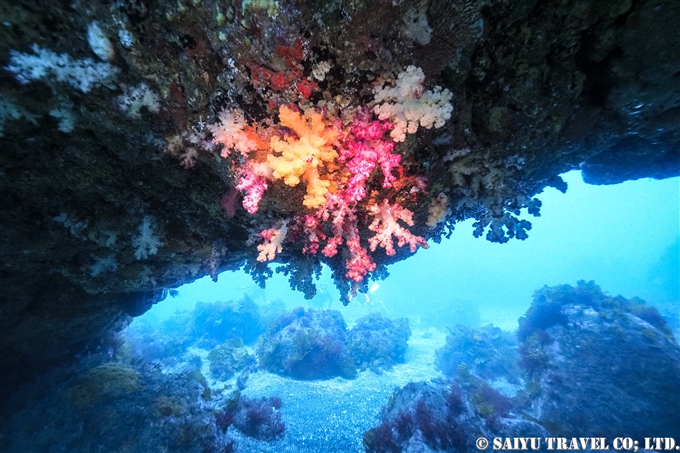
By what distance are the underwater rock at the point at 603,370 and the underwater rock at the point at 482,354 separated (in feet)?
7.97

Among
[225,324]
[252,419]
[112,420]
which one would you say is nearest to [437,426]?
[252,419]

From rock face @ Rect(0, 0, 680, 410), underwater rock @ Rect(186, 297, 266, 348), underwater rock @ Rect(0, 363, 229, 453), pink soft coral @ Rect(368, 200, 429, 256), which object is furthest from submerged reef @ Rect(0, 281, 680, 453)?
pink soft coral @ Rect(368, 200, 429, 256)

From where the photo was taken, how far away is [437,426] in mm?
6035

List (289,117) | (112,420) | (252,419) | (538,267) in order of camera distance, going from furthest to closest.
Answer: (538,267) → (252,419) → (112,420) → (289,117)

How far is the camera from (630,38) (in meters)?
2.85

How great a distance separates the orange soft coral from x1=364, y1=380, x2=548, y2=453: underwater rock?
253 inches

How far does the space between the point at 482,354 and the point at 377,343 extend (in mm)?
6460

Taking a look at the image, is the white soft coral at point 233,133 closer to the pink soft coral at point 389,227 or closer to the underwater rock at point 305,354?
the pink soft coral at point 389,227

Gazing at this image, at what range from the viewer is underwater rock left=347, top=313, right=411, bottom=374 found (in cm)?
1466

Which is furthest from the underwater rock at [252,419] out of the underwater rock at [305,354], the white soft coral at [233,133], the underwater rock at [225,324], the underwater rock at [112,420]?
the underwater rock at [225,324]

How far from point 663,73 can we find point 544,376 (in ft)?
37.4

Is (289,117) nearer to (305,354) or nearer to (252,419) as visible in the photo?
(252,419)

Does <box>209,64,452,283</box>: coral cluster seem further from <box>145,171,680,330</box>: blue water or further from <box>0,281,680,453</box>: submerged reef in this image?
<box>0,281,680,453</box>: submerged reef

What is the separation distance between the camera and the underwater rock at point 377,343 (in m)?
14.7
